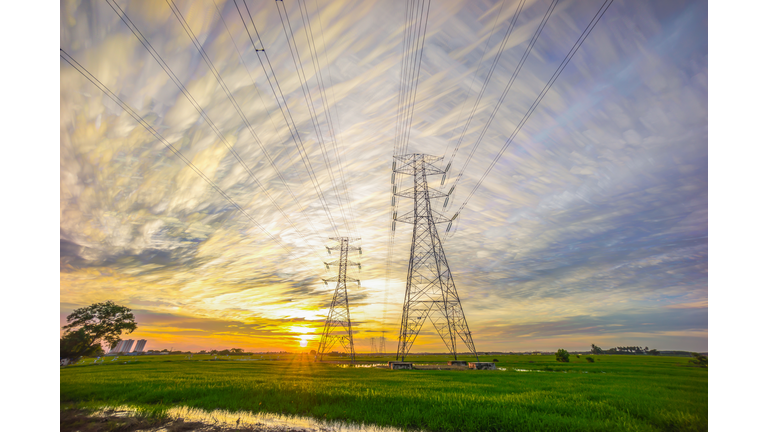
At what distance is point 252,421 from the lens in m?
12.9

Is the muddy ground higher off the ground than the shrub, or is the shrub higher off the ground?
the muddy ground

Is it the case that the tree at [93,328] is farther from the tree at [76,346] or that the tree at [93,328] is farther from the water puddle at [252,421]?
the water puddle at [252,421]

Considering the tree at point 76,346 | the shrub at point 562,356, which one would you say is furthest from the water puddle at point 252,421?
the shrub at point 562,356

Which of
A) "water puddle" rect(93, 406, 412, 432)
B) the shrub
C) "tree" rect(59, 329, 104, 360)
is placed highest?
"water puddle" rect(93, 406, 412, 432)

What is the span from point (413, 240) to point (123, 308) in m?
75.0

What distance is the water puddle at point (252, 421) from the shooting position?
1160 centimetres

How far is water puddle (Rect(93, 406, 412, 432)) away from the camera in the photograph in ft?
38.1

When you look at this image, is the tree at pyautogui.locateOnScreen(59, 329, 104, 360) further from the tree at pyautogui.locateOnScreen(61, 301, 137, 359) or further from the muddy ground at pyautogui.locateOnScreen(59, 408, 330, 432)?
the muddy ground at pyautogui.locateOnScreen(59, 408, 330, 432)

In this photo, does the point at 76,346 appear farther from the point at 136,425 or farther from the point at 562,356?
the point at 562,356

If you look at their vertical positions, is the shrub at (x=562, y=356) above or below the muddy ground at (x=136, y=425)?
below

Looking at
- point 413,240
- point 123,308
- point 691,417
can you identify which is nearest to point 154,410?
point 691,417

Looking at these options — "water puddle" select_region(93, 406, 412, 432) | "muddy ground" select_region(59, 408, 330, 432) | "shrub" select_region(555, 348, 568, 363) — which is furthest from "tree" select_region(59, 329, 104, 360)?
"shrub" select_region(555, 348, 568, 363)

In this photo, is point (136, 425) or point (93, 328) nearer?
point (136, 425)

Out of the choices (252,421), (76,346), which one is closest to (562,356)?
(252,421)
